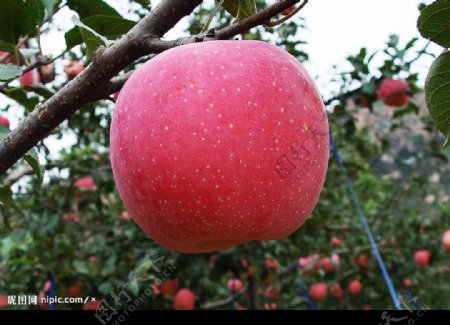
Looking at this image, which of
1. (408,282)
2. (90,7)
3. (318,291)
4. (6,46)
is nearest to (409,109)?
(318,291)

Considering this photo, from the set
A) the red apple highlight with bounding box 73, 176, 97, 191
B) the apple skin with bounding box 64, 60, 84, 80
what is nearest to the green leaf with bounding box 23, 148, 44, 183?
the apple skin with bounding box 64, 60, 84, 80

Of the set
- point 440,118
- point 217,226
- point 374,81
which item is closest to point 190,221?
point 217,226

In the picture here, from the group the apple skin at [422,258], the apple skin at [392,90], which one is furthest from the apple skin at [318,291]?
the apple skin at [392,90]

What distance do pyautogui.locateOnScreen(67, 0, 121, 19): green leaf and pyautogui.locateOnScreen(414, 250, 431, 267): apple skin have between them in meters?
2.39

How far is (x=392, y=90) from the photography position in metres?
1.99

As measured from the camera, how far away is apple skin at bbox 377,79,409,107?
1970mm

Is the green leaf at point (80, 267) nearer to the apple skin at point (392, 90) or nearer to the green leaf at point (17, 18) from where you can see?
the green leaf at point (17, 18)

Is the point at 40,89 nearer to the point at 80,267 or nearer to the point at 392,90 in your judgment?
the point at 80,267

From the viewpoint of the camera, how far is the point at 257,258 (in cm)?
193

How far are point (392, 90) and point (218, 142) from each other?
1.62 m

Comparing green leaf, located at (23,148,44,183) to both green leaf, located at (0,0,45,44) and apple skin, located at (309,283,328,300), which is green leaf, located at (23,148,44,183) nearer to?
green leaf, located at (0,0,45,44)

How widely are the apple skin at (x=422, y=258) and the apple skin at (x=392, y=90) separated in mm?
1054

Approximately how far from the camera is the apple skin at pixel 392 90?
6.46 ft

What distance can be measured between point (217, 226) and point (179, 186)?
0.06m
